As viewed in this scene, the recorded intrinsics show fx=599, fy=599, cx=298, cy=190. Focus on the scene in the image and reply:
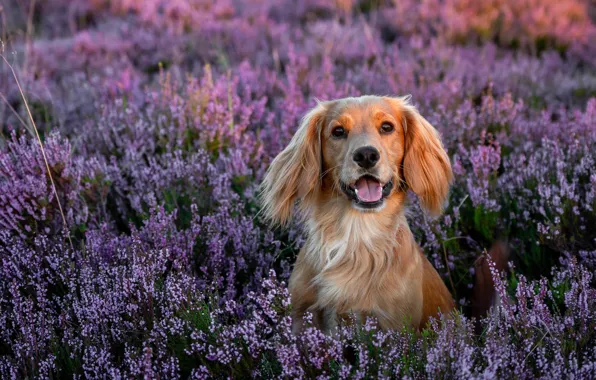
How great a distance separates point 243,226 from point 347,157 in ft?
2.48

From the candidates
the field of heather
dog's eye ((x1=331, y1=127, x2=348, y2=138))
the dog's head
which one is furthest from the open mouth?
the field of heather

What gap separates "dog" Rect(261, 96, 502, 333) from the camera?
2564 millimetres

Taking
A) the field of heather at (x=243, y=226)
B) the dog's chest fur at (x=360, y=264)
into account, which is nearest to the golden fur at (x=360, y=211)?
the dog's chest fur at (x=360, y=264)

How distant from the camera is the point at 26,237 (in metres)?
2.92

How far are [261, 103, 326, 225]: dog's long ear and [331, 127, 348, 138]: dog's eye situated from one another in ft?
0.42

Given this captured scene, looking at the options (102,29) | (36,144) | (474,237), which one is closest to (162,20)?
(102,29)

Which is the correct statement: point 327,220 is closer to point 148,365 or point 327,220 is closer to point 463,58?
point 148,365

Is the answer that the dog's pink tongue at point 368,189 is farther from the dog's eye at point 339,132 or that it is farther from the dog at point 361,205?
the dog's eye at point 339,132

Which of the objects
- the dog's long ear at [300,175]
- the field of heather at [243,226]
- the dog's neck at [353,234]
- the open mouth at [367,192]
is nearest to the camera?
the field of heather at [243,226]

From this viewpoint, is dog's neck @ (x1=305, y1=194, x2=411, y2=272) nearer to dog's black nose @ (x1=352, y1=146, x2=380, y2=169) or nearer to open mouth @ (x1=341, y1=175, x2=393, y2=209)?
open mouth @ (x1=341, y1=175, x2=393, y2=209)

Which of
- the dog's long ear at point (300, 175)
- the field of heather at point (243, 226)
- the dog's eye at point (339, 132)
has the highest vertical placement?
the dog's eye at point (339, 132)

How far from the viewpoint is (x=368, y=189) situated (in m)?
2.61

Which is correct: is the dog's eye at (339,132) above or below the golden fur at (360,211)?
above

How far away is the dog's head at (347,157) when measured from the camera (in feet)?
8.70
